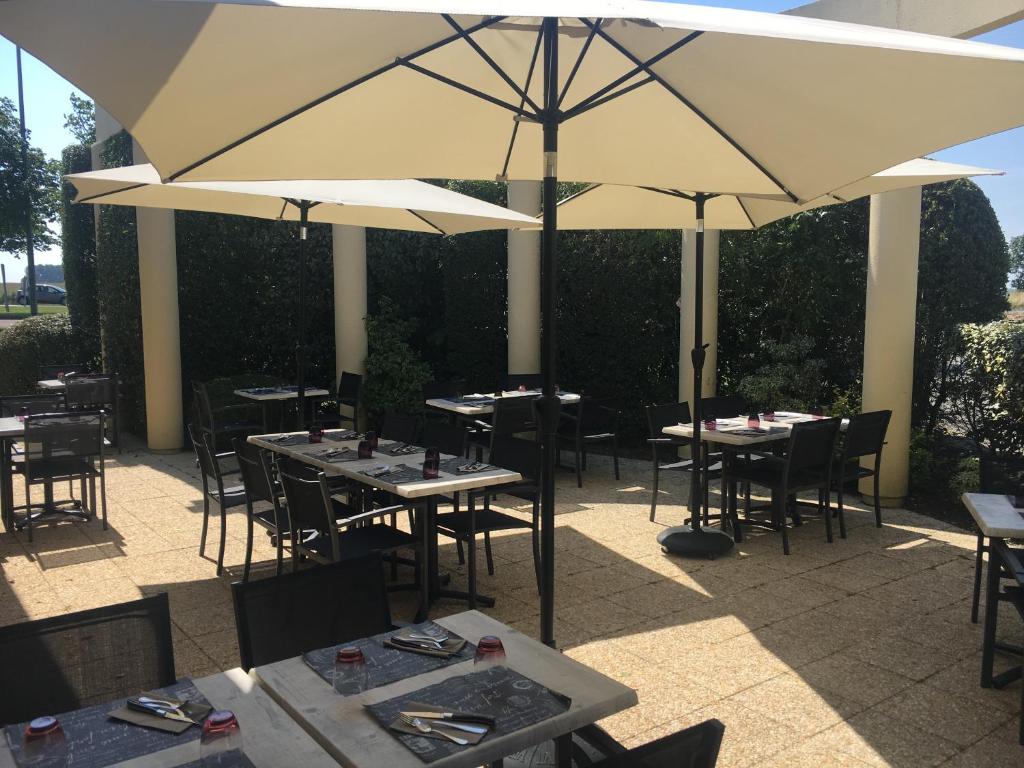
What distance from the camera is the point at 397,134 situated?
384cm

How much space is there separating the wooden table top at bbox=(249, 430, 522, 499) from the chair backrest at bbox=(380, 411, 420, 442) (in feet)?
1.32

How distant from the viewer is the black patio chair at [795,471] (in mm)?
5633

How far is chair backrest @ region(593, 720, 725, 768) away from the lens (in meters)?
1.55

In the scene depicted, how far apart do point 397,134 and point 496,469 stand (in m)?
1.95

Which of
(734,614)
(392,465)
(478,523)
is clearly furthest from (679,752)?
(392,465)

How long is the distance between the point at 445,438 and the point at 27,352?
30.9ft

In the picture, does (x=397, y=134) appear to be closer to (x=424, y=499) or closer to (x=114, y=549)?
(x=424, y=499)

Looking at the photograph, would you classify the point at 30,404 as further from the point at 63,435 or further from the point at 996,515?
the point at 996,515

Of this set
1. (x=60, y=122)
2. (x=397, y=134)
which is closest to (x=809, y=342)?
(x=397, y=134)

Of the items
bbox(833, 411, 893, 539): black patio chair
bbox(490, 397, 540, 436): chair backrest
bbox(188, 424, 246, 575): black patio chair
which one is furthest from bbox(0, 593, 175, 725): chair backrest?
bbox(833, 411, 893, 539): black patio chair

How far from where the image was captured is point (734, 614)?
4.54m

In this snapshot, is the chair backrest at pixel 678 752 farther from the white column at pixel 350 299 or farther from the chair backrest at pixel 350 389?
the white column at pixel 350 299

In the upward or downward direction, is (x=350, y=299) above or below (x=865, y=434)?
above

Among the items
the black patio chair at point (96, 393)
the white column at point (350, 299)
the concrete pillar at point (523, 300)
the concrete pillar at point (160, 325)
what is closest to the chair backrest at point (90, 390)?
the black patio chair at point (96, 393)
